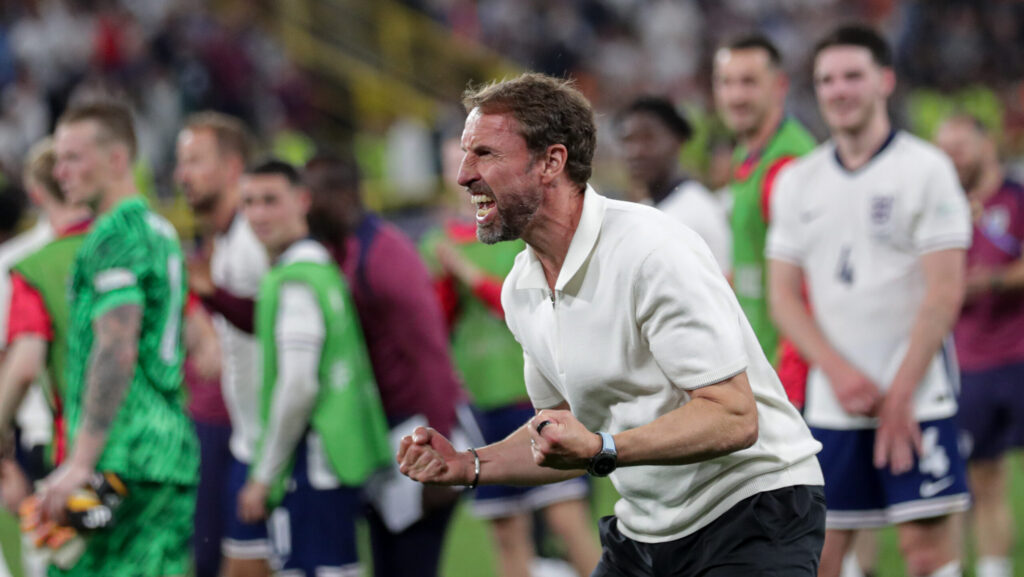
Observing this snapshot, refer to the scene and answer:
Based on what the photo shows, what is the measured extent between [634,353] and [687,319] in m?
0.24

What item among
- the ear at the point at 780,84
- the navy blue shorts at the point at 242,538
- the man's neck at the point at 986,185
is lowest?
the navy blue shorts at the point at 242,538

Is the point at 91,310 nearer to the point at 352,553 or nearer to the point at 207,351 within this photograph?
the point at 352,553

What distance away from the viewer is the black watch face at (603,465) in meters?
3.01

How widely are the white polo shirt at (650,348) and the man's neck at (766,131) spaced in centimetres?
283

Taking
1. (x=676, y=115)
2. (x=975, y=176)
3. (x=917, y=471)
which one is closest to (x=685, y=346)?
(x=917, y=471)

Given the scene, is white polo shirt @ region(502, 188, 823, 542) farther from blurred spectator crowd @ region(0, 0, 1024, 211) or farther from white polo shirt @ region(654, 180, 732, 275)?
blurred spectator crowd @ region(0, 0, 1024, 211)

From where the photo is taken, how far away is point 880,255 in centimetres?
523

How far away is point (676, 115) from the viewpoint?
680cm

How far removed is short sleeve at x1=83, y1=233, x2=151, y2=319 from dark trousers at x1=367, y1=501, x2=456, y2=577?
1.48 meters

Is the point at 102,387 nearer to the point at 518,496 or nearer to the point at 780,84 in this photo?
the point at 518,496

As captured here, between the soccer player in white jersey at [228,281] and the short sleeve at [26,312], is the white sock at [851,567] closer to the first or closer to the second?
the soccer player in white jersey at [228,281]

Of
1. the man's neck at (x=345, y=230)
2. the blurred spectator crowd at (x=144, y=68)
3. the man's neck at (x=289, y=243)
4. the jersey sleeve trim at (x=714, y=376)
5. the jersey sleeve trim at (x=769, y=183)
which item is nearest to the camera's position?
the jersey sleeve trim at (x=714, y=376)

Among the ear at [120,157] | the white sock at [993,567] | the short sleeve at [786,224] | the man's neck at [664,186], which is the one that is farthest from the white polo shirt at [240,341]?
the white sock at [993,567]

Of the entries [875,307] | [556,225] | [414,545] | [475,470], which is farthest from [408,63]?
[475,470]
